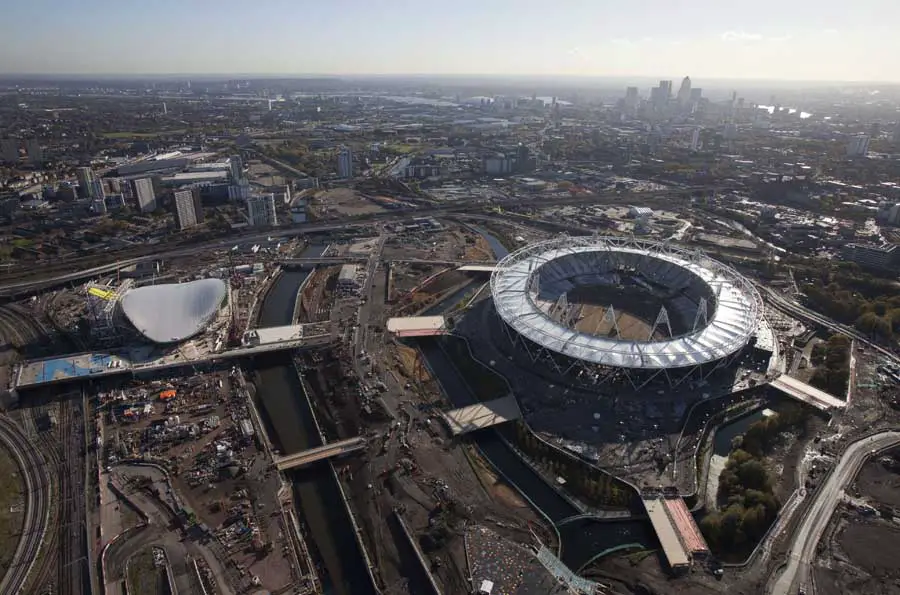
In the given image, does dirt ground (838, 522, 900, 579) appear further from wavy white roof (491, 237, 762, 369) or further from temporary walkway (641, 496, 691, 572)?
wavy white roof (491, 237, 762, 369)

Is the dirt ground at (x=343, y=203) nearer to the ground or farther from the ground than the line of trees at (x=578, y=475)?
farther from the ground

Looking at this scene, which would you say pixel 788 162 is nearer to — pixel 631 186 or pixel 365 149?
pixel 631 186

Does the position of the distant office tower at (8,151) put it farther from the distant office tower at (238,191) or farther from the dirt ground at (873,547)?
the dirt ground at (873,547)

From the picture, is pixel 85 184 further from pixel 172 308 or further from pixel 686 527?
pixel 686 527

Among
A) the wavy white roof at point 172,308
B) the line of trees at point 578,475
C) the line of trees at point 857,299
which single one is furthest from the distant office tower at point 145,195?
the line of trees at point 857,299

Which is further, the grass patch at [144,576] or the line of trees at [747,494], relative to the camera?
the line of trees at [747,494]

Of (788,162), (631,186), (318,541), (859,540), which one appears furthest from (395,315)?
(788,162)
